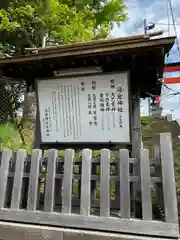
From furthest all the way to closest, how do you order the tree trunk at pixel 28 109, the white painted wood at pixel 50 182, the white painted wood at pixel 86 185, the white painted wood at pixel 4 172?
the tree trunk at pixel 28 109 → the white painted wood at pixel 4 172 → the white painted wood at pixel 50 182 → the white painted wood at pixel 86 185

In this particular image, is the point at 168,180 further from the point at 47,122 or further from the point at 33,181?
the point at 47,122

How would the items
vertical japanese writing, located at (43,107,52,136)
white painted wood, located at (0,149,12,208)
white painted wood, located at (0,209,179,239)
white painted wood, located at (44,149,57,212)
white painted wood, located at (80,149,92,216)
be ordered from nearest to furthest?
white painted wood, located at (0,209,179,239) → white painted wood, located at (80,149,92,216) → white painted wood, located at (44,149,57,212) → white painted wood, located at (0,149,12,208) → vertical japanese writing, located at (43,107,52,136)

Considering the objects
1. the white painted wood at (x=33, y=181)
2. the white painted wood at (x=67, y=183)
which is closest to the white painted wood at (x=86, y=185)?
the white painted wood at (x=67, y=183)

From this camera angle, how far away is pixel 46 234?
223cm

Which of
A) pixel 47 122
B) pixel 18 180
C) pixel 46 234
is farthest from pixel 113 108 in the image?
pixel 46 234

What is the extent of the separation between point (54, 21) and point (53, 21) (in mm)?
35

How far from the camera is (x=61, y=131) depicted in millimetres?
3291

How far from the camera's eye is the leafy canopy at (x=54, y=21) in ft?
21.9

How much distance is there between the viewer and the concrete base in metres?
2.12

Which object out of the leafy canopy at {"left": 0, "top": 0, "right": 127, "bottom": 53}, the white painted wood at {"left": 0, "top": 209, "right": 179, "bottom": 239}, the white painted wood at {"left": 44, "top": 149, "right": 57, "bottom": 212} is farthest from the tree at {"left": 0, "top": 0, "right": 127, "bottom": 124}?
the white painted wood at {"left": 0, "top": 209, "right": 179, "bottom": 239}

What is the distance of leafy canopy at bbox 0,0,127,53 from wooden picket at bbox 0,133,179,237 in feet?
17.4

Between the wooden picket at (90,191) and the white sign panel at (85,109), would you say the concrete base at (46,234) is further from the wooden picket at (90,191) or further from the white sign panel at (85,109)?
the white sign panel at (85,109)

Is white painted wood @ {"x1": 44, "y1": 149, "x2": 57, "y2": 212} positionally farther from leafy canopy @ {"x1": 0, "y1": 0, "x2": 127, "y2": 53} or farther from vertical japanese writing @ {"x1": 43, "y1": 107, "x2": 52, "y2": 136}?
leafy canopy @ {"x1": 0, "y1": 0, "x2": 127, "y2": 53}

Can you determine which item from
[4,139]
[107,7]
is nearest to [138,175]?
[4,139]
